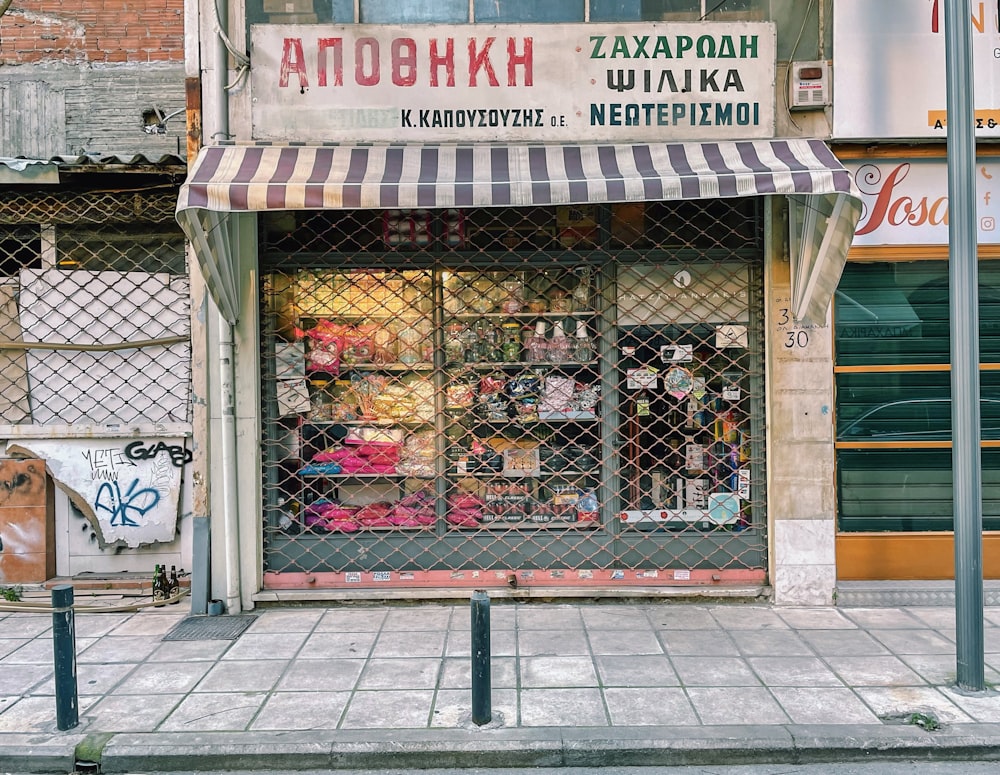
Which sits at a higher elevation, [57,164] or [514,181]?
[57,164]

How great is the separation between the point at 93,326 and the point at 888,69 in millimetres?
8093

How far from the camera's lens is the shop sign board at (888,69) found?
688 cm

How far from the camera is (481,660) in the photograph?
467cm

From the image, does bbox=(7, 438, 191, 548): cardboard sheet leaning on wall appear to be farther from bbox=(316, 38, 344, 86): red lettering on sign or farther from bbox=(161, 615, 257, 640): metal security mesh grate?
bbox=(316, 38, 344, 86): red lettering on sign

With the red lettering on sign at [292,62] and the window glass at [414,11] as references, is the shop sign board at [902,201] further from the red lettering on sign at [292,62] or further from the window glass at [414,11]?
the red lettering on sign at [292,62]

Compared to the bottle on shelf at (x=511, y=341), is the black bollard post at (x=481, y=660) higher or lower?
lower

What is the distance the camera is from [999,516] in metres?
7.36

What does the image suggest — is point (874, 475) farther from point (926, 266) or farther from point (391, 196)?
point (391, 196)

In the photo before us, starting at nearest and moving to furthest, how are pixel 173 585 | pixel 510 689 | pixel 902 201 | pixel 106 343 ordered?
pixel 510 689, pixel 902 201, pixel 173 585, pixel 106 343

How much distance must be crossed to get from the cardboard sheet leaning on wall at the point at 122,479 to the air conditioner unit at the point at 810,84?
22.3 ft

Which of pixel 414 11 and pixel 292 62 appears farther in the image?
pixel 414 11

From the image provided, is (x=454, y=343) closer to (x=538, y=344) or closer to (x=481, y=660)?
(x=538, y=344)

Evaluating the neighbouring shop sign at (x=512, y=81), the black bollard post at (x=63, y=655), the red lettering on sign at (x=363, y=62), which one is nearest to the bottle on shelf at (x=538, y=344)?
the neighbouring shop sign at (x=512, y=81)

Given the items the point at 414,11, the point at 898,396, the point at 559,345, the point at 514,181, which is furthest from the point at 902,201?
the point at 414,11
